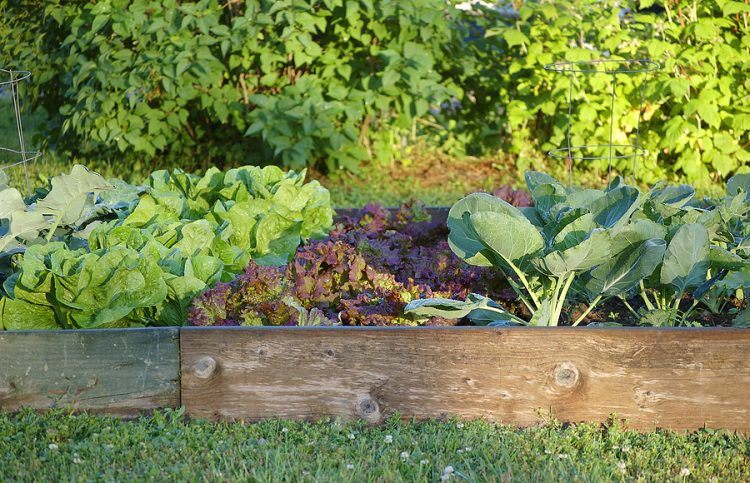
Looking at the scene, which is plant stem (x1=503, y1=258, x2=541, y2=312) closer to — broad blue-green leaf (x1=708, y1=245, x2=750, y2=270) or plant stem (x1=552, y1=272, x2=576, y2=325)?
plant stem (x1=552, y1=272, x2=576, y2=325)

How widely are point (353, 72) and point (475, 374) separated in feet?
13.5

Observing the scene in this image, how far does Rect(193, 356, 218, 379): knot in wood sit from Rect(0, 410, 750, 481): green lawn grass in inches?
6.2

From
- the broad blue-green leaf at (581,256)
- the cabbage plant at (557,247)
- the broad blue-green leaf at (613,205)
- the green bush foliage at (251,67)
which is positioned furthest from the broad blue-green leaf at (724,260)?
the green bush foliage at (251,67)

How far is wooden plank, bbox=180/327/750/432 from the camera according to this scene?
2760 mm

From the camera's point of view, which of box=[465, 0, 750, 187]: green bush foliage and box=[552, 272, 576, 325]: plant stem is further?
box=[465, 0, 750, 187]: green bush foliage

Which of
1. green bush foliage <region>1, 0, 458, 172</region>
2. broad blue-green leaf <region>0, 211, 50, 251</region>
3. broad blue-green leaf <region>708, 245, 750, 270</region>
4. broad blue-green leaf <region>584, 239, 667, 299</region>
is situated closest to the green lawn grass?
broad blue-green leaf <region>584, 239, 667, 299</region>

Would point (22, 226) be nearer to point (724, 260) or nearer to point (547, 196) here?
point (547, 196)

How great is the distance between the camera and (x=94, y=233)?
3273 millimetres

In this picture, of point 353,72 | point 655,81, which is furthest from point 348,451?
point 655,81

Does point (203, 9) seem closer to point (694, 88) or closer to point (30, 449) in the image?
point (694, 88)

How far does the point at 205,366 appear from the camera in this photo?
2.81 meters

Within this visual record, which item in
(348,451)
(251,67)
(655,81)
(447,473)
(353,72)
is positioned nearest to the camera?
(447,473)

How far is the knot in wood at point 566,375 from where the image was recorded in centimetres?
278

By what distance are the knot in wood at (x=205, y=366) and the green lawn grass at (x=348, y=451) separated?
156mm
